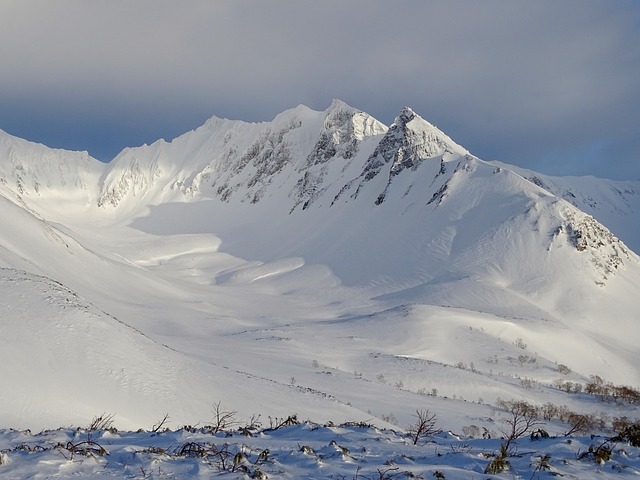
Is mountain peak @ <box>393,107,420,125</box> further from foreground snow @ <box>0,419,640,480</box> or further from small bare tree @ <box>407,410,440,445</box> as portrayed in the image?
foreground snow @ <box>0,419,640,480</box>

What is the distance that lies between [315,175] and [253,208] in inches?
881

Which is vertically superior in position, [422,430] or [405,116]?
[405,116]

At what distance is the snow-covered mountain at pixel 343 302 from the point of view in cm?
1523

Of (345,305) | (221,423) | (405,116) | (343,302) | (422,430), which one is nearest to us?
(422,430)


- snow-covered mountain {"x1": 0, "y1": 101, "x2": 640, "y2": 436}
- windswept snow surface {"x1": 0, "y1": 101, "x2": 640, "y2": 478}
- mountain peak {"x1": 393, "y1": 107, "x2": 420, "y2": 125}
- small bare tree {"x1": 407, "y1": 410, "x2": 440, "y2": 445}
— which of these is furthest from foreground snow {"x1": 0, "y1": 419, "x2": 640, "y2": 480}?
mountain peak {"x1": 393, "y1": 107, "x2": 420, "y2": 125}

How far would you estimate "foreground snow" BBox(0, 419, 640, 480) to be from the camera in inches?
208

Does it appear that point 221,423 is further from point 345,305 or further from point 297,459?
point 345,305

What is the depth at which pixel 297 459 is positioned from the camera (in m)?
5.90

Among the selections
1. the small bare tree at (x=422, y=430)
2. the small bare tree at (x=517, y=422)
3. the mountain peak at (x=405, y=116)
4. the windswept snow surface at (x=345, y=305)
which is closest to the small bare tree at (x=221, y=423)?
the windswept snow surface at (x=345, y=305)

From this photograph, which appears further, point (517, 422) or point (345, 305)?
point (345, 305)

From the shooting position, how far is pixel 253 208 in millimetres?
161125

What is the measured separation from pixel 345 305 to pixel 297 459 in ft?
213

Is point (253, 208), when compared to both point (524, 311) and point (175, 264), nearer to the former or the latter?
point (175, 264)

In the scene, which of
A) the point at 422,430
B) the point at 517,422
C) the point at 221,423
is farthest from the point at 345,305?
the point at 422,430
